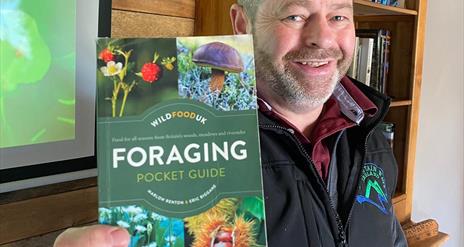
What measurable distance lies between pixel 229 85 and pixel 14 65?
46cm

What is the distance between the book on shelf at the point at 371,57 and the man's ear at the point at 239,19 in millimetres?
846

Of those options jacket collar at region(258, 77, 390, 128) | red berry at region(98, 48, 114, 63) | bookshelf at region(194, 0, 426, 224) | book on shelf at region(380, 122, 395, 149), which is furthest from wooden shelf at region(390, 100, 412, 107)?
red berry at region(98, 48, 114, 63)

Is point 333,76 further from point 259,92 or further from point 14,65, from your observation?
point 14,65

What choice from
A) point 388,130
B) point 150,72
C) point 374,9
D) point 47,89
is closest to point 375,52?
point 374,9

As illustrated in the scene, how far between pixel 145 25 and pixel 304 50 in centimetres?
45

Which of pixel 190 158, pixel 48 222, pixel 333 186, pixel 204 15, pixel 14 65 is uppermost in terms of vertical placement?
pixel 204 15

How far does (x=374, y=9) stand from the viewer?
5.93ft

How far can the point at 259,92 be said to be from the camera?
101 cm

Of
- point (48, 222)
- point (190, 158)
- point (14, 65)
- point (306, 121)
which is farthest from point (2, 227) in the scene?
point (306, 121)

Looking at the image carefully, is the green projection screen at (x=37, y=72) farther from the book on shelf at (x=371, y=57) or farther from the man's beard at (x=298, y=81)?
the book on shelf at (x=371, y=57)

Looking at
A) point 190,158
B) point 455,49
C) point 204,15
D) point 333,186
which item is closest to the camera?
point 190,158

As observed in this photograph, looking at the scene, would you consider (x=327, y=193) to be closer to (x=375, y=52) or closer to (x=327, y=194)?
(x=327, y=194)

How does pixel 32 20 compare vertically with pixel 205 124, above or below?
above

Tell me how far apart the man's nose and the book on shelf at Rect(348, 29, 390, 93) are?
0.90 m
